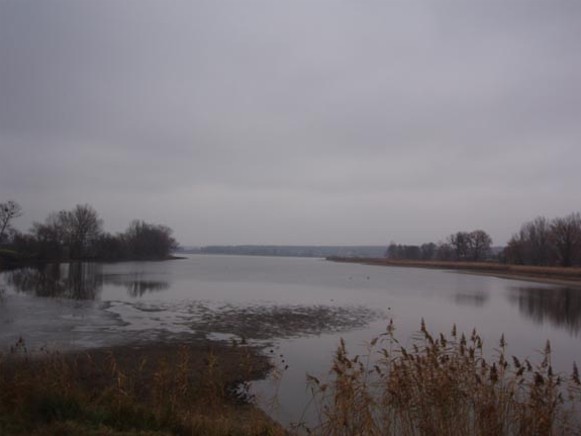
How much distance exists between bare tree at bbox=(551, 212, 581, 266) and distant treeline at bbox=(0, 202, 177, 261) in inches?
3533

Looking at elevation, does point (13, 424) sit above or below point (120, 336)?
above

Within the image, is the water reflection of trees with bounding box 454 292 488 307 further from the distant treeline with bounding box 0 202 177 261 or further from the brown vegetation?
the distant treeline with bounding box 0 202 177 261

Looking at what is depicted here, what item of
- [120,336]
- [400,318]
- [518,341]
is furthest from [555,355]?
[120,336]

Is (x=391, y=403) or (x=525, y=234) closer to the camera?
(x=391, y=403)

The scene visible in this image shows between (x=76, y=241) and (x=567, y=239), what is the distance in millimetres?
94510

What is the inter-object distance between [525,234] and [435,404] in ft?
347

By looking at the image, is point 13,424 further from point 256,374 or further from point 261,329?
point 261,329

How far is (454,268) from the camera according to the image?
9869cm

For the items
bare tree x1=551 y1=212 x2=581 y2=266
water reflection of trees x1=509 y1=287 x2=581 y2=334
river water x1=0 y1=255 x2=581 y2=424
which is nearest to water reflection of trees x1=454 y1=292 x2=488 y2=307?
river water x1=0 y1=255 x2=581 y2=424

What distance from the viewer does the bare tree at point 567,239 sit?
79.7 metres

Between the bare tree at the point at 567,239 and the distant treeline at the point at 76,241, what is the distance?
294 ft

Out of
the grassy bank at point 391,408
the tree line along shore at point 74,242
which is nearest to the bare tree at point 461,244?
the tree line along shore at point 74,242

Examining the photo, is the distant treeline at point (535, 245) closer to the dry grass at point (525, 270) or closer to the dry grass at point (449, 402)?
the dry grass at point (525, 270)

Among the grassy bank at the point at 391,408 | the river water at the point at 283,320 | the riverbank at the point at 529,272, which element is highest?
the grassy bank at the point at 391,408
